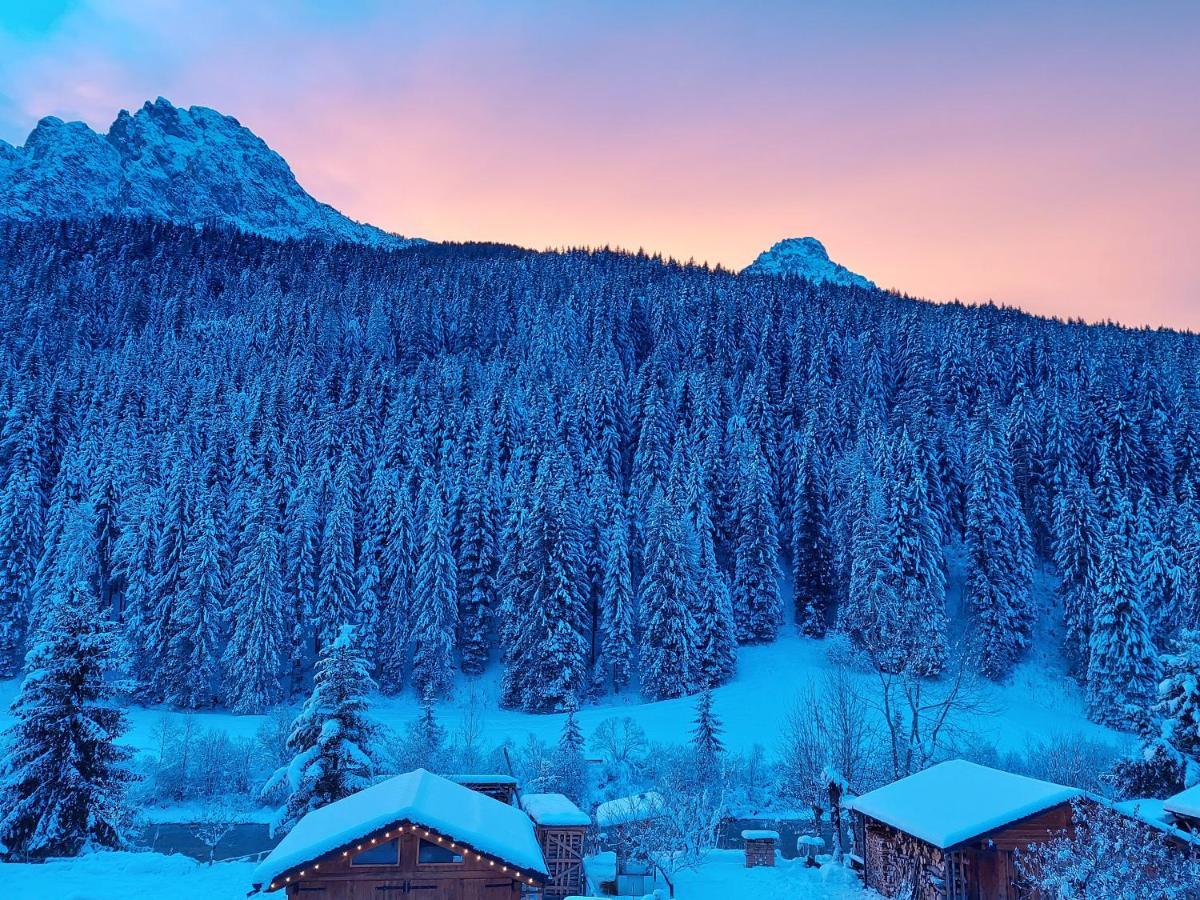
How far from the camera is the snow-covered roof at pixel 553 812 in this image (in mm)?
29297

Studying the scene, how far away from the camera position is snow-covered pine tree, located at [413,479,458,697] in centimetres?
6141

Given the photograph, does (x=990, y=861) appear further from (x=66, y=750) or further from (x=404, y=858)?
(x=66, y=750)

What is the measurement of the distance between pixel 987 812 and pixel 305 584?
54039 millimetres

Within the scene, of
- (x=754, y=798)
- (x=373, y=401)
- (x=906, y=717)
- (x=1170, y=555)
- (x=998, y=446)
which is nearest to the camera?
(x=754, y=798)

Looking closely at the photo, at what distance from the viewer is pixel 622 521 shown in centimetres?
6800

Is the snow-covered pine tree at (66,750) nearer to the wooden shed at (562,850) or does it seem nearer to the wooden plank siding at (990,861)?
the wooden shed at (562,850)

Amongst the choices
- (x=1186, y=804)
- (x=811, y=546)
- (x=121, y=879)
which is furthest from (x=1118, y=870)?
(x=811, y=546)

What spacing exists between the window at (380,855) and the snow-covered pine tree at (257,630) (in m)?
43.5

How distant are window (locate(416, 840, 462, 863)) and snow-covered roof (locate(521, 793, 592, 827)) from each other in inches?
425

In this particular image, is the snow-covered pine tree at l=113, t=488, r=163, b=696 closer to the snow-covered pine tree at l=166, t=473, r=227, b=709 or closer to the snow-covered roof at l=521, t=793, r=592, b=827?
the snow-covered pine tree at l=166, t=473, r=227, b=709

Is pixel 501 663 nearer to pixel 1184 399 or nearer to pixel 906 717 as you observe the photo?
pixel 906 717

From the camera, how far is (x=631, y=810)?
33344 mm

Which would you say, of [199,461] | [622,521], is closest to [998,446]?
[622,521]

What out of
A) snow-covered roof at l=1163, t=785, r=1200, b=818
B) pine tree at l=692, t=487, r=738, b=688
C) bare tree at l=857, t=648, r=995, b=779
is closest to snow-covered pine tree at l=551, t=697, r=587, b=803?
pine tree at l=692, t=487, r=738, b=688
